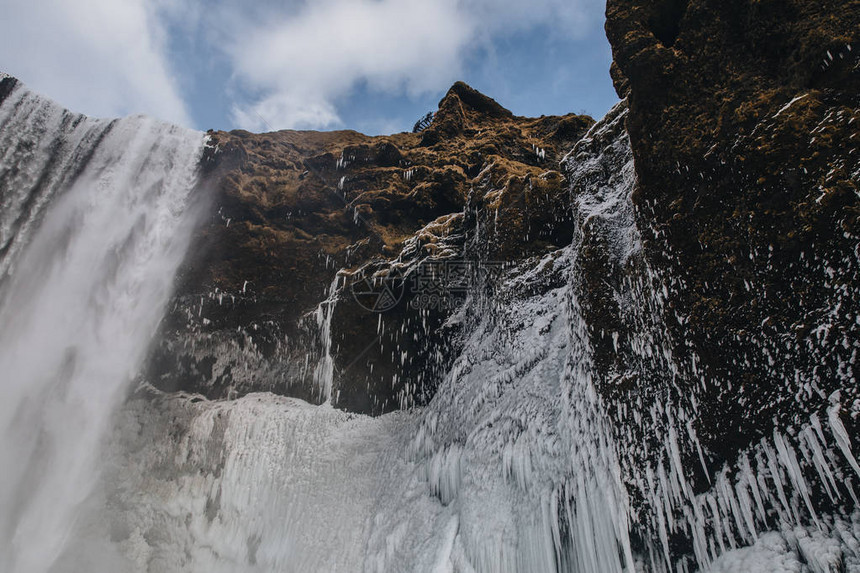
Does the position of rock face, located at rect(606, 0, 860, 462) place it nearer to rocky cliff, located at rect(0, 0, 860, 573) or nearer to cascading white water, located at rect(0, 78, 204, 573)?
rocky cliff, located at rect(0, 0, 860, 573)

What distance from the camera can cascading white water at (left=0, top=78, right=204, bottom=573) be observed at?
11.9 meters

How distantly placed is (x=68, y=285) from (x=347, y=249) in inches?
335

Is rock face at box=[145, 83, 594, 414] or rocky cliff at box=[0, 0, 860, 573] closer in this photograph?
rocky cliff at box=[0, 0, 860, 573]

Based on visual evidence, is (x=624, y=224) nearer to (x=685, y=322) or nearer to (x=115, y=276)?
(x=685, y=322)

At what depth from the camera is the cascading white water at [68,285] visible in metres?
11.9

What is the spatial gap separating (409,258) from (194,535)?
9096 millimetres

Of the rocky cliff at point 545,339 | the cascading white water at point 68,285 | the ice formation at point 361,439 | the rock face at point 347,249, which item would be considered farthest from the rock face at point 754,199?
the cascading white water at point 68,285

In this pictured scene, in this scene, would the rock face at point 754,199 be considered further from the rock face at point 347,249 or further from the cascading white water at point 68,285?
the cascading white water at point 68,285

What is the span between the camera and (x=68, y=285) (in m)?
13.1

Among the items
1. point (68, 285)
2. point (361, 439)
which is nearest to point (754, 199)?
point (361, 439)

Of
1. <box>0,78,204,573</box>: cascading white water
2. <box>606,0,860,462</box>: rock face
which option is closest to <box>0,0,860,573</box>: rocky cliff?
<box>606,0,860,462</box>: rock face

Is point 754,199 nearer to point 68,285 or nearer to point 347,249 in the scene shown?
point 347,249

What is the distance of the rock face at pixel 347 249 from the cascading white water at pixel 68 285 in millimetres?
1194

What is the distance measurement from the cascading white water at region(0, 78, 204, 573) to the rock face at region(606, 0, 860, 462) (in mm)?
14084
